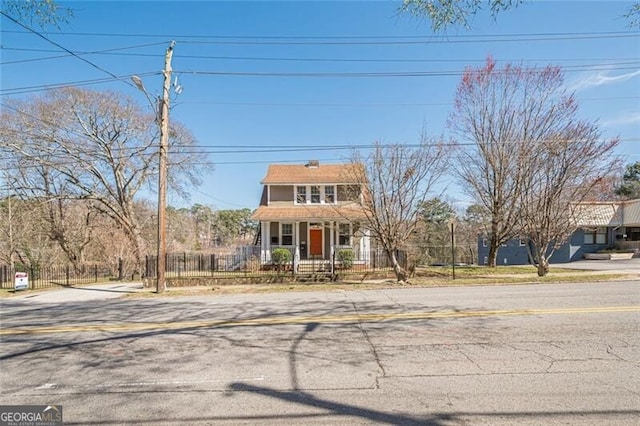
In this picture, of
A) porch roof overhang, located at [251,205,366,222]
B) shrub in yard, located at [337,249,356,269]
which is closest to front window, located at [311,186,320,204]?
porch roof overhang, located at [251,205,366,222]

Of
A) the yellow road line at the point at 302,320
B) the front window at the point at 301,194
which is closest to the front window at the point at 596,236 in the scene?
the front window at the point at 301,194

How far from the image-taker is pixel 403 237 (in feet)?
53.4

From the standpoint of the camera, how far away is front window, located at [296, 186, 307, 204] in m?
26.0

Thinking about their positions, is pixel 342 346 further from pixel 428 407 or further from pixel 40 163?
pixel 40 163

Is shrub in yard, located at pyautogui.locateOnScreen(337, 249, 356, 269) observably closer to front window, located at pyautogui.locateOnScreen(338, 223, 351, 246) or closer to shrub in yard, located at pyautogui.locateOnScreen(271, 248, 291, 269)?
front window, located at pyautogui.locateOnScreen(338, 223, 351, 246)

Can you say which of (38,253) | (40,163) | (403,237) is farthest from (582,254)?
(38,253)

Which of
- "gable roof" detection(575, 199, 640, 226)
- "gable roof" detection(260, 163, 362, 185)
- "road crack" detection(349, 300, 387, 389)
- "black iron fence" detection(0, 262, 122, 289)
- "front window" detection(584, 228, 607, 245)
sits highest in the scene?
"gable roof" detection(260, 163, 362, 185)

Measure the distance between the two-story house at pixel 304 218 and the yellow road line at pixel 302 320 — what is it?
14.1 metres

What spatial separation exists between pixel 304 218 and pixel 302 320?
1545 centimetres

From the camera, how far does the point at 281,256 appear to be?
22.5 metres

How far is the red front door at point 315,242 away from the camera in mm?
25125

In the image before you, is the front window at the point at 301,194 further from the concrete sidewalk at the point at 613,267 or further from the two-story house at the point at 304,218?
the concrete sidewalk at the point at 613,267

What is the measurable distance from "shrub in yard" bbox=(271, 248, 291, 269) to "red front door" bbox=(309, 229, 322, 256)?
233 centimetres

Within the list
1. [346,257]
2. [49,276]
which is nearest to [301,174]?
[346,257]
